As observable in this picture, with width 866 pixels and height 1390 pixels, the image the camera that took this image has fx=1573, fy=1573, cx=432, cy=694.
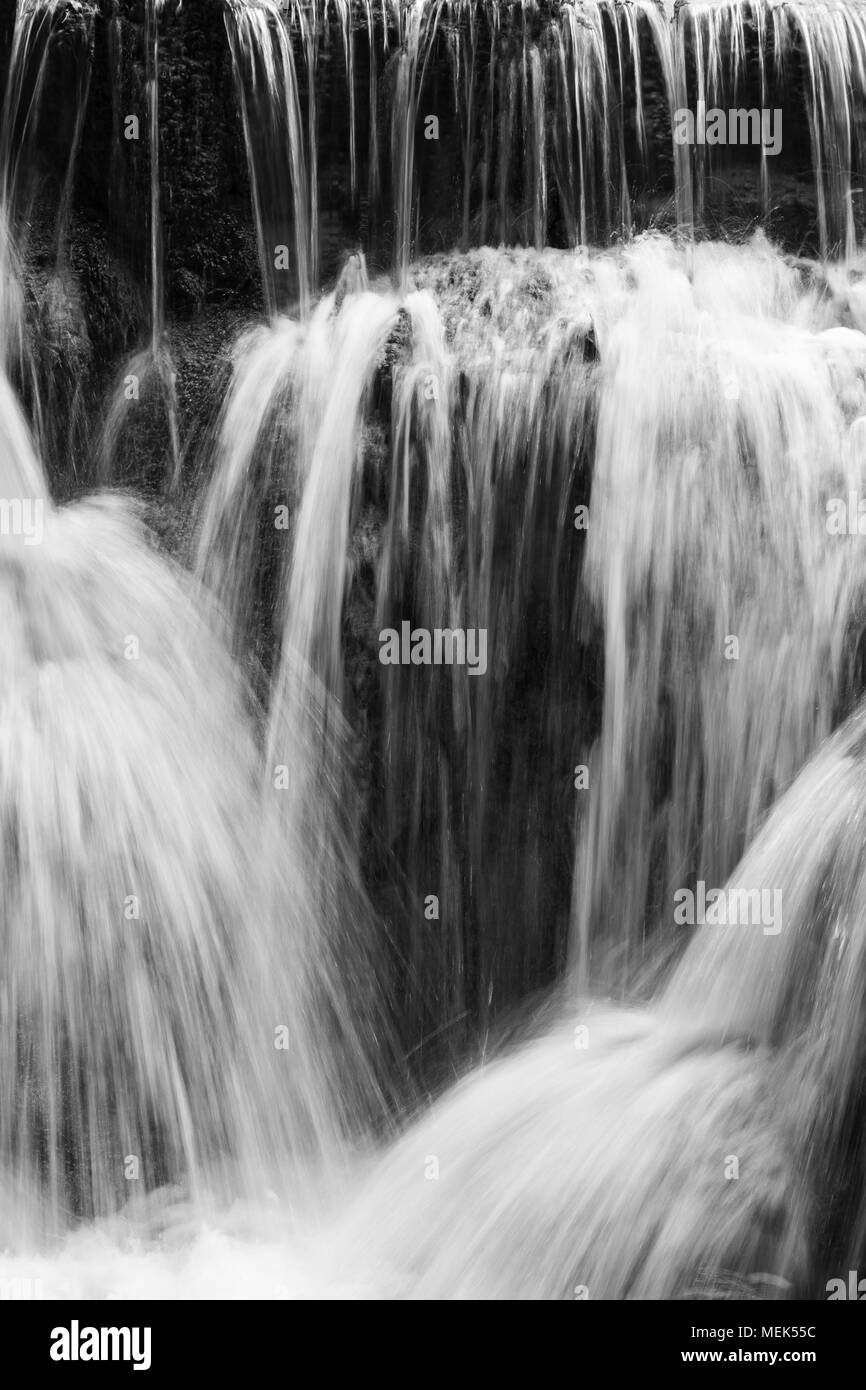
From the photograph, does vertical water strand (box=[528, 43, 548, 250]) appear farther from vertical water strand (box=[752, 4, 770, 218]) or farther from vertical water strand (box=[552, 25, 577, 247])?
vertical water strand (box=[752, 4, 770, 218])

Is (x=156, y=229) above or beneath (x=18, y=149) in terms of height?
beneath

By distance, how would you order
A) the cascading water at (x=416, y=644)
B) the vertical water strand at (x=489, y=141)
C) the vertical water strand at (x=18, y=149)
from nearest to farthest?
the cascading water at (x=416, y=644)
the vertical water strand at (x=18, y=149)
the vertical water strand at (x=489, y=141)

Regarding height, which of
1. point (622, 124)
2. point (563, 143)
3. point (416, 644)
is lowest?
point (416, 644)

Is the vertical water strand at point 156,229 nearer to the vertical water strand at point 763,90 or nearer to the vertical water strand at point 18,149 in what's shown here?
the vertical water strand at point 18,149

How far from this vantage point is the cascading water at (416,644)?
609cm

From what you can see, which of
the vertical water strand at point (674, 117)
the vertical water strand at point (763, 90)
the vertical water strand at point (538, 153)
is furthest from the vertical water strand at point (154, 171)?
the vertical water strand at point (763, 90)

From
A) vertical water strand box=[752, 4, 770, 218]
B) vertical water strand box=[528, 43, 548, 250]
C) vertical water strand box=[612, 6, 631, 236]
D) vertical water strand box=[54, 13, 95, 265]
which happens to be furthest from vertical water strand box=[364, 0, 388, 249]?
vertical water strand box=[752, 4, 770, 218]

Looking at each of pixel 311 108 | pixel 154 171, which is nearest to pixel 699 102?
pixel 311 108

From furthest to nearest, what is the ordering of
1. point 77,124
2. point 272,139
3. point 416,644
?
point 272,139, point 77,124, point 416,644

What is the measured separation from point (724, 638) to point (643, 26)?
125 inches

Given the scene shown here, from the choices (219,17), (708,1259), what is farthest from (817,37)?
(708,1259)

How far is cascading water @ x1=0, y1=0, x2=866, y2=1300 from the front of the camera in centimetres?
609

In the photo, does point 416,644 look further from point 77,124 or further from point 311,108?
point 77,124

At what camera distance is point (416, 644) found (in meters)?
6.72
